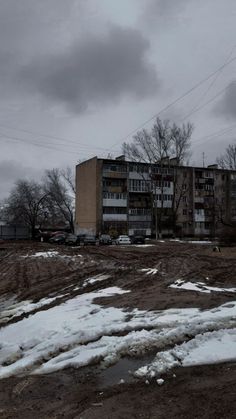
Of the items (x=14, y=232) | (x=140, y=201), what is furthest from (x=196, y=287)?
(x=14, y=232)

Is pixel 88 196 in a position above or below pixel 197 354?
above

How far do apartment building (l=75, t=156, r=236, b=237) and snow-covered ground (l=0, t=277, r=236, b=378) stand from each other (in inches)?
2815

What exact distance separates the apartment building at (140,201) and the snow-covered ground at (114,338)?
71.5 metres

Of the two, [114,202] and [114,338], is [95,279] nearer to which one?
[114,338]

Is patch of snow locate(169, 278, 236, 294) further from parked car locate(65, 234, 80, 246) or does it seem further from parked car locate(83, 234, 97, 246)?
parked car locate(83, 234, 97, 246)

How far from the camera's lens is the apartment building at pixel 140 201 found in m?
88.4

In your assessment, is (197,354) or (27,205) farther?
(27,205)

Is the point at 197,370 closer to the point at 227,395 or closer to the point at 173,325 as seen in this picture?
the point at 227,395

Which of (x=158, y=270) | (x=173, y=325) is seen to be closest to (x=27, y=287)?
(x=158, y=270)

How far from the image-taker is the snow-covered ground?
7.08m

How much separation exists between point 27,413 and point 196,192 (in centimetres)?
9917

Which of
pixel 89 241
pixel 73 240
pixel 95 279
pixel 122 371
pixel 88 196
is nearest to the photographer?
pixel 122 371

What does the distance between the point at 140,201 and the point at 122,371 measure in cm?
8624

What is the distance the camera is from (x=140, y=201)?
92688 millimetres
